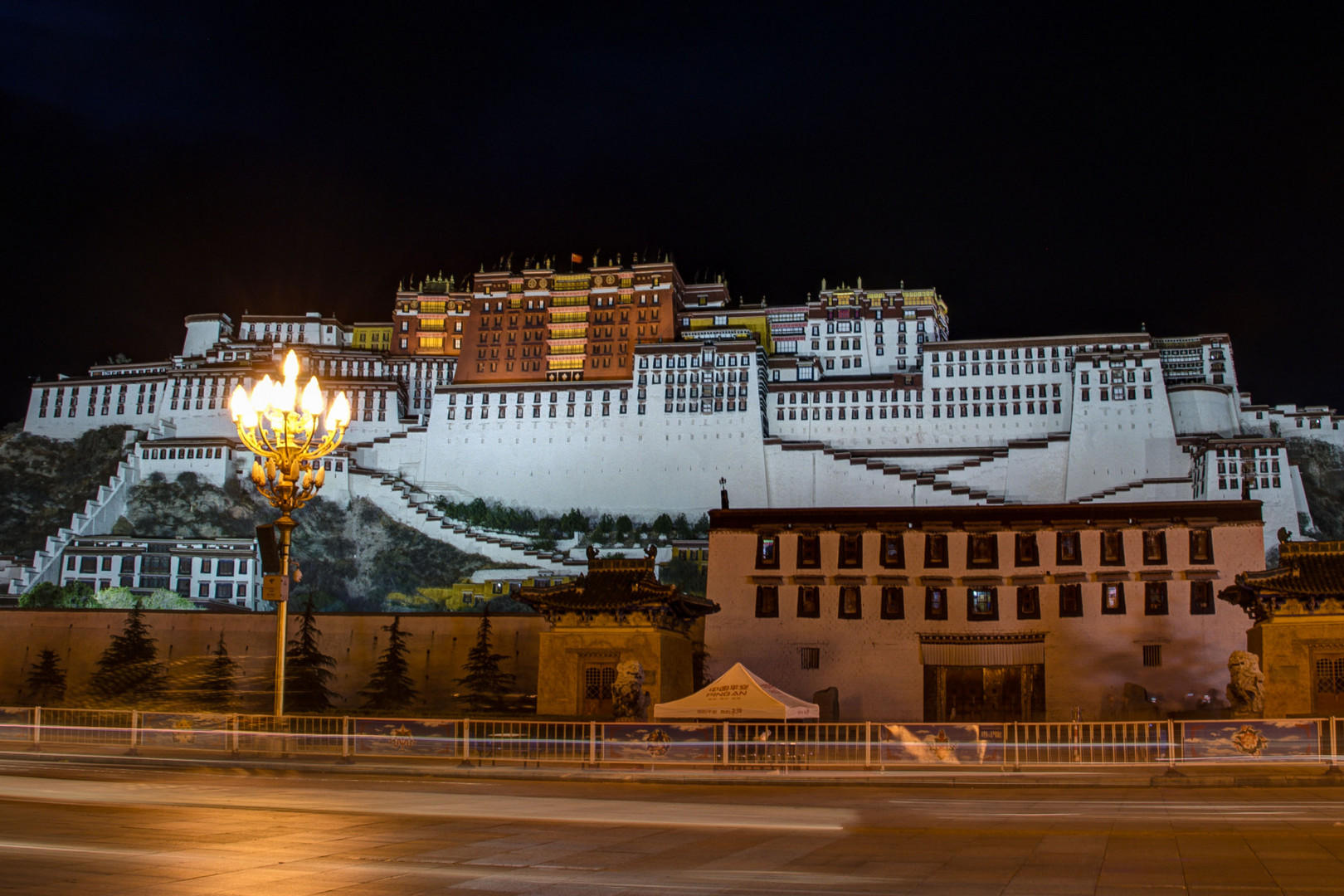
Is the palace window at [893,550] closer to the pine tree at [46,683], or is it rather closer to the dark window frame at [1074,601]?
the dark window frame at [1074,601]

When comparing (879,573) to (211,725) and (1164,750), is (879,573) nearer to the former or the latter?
(1164,750)

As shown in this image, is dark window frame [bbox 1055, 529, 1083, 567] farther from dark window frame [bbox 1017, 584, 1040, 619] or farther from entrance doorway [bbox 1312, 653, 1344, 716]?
entrance doorway [bbox 1312, 653, 1344, 716]

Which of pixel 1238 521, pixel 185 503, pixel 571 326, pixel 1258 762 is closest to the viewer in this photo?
pixel 1258 762

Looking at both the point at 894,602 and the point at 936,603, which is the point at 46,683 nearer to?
the point at 894,602

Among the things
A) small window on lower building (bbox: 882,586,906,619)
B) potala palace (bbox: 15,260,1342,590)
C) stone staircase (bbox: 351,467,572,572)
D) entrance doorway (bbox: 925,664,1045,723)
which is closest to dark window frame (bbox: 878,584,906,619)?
small window on lower building (bbox: 882,586,906,619)

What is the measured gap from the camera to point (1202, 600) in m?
37.3

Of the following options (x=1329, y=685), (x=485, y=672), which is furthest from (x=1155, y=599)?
(x=485, y=672)

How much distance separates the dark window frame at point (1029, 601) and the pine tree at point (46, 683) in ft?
118

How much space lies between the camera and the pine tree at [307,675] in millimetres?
43750

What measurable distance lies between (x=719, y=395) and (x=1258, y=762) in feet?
272

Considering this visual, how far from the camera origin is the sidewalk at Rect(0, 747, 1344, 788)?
2122 centimetres

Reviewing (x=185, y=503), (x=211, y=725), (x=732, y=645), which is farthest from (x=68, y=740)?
(x=185, y=503)

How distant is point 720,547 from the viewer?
40.9 m

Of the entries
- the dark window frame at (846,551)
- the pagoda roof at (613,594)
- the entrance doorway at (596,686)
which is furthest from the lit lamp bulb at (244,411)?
the dark window frame at (846,551)
